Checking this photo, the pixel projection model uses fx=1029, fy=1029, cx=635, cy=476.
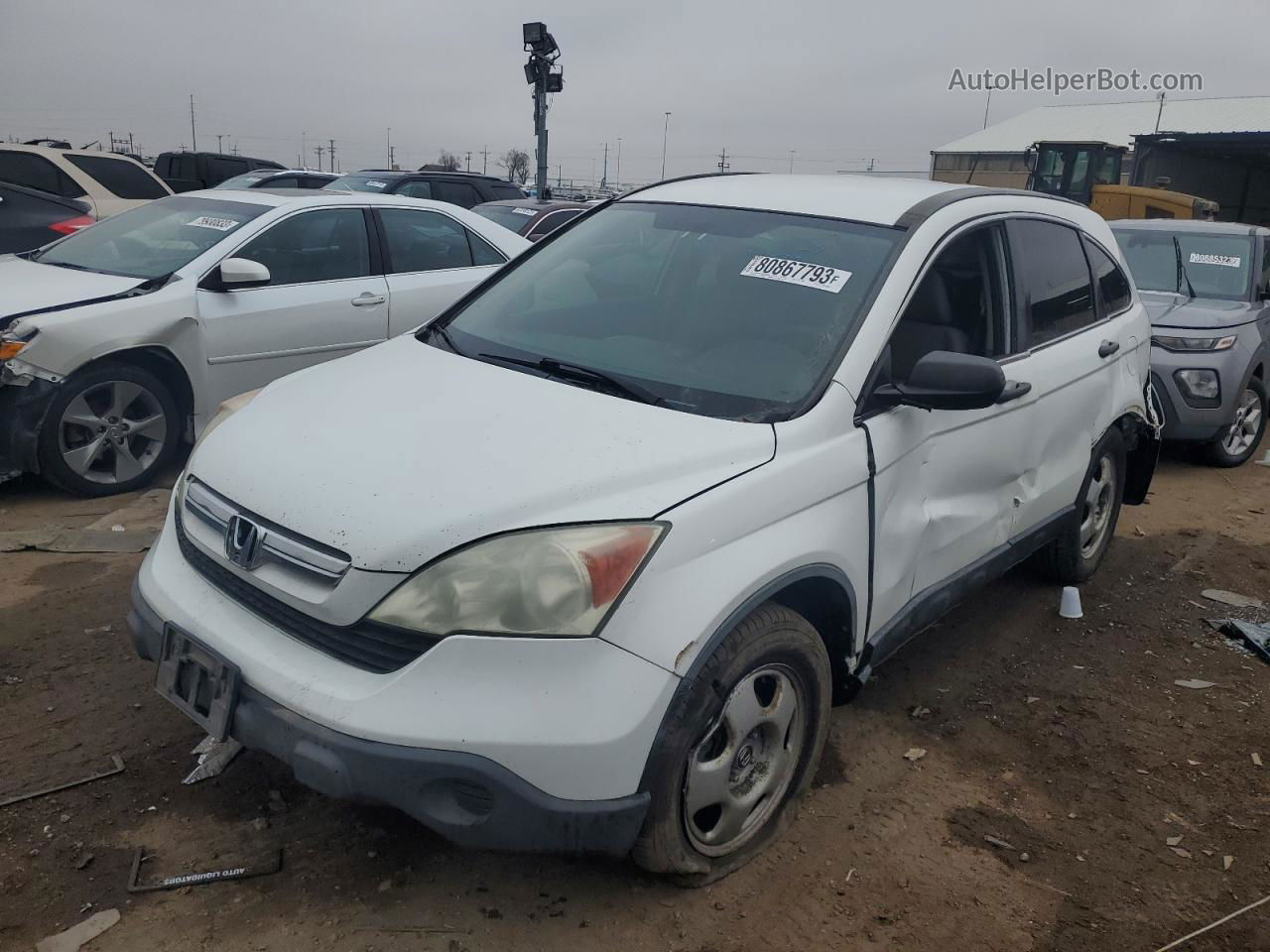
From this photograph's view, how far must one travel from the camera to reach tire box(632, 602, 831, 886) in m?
2.38

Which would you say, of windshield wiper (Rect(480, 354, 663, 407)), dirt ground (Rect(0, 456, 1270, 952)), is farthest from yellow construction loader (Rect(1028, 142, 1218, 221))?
windshield wiper (Rect(480, 354, 663, 407))

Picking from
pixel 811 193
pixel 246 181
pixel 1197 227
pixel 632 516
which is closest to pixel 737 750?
pixel 632 516

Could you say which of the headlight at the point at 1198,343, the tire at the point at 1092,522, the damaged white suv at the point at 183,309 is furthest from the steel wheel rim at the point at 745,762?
the headlight at the point at 1198,343

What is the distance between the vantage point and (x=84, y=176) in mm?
10969

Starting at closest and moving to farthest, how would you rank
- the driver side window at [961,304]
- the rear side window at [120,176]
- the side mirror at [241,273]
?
the driver side window at [961,304] < the side mirror at [241,273] < the rear side window at [120,176]

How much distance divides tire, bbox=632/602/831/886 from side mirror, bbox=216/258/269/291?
391 cm

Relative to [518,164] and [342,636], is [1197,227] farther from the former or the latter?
[518,164]

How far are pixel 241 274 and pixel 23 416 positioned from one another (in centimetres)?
127

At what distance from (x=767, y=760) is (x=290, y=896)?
126 centimetres

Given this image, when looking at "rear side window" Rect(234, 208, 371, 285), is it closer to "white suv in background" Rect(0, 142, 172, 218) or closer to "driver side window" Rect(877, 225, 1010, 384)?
"driver side window" Rect(877, 225, 1010, 384)

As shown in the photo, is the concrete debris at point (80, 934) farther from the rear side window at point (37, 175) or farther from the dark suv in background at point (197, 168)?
the dark suv in background at point (197, 168)

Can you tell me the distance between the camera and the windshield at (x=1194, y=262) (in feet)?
25.7

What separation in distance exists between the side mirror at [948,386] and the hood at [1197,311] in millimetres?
5151

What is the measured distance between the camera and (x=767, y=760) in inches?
109
